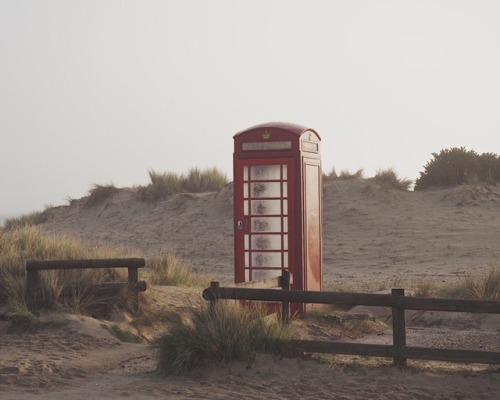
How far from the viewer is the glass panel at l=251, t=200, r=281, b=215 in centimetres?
1320

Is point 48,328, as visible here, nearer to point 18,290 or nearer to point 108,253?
point 18,290

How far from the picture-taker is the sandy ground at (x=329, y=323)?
8.62 metres

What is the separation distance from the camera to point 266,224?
13281 millimetres

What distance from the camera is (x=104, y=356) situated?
10633mm

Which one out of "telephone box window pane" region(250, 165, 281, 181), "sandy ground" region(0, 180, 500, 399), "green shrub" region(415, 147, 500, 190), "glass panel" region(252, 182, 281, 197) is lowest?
"sandy ground" region(0, 180, 500, 399)

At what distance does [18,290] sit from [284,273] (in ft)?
13.4

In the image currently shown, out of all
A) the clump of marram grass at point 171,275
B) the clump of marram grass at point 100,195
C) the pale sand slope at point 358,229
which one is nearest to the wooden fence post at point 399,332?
the clump of marram grass at point 171,275

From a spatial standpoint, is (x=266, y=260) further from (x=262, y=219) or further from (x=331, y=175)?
(x=331, y=175)

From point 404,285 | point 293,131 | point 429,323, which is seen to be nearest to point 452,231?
point 404,285

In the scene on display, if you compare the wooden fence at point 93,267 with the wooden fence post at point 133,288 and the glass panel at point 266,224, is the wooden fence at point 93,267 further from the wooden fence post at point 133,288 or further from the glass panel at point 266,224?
the glass panel at point 266,224

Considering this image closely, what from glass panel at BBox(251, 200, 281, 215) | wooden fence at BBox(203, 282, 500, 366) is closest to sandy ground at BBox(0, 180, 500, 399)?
wooden fence at BBox(203, 282, 500, 366)

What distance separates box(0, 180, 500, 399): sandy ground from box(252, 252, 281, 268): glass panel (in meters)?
1.02

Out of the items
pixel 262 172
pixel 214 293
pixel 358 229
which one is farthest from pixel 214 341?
pixel 358 229

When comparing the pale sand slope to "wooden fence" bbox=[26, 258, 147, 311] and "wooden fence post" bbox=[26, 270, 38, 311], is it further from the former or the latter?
"wooden fence post" bbox=[26, 270, 38, 311]
